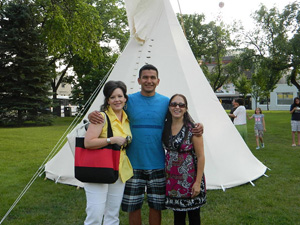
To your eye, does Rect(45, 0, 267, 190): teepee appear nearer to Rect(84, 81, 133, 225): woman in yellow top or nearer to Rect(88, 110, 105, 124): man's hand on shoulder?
Rect(84, 81, 133, 225): woman in yellow top

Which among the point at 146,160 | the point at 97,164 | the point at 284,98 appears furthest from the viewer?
the point at 284,98

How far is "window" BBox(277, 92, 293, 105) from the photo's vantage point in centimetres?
4522

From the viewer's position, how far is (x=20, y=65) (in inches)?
643

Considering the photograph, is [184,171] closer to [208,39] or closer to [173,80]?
[173,80]

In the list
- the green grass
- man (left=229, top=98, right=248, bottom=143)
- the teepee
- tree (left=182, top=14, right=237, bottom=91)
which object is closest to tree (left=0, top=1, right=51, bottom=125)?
the green grass

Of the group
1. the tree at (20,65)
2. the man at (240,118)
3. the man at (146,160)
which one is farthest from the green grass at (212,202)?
the tree at (20,65)

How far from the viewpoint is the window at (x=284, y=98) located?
148ft

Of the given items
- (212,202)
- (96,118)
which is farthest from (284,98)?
(96,118)

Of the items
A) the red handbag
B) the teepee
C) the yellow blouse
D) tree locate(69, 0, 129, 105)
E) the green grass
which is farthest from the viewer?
tree locate(69, 0, 129, 105)

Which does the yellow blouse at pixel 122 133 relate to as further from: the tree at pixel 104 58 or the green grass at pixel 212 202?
the tree at pixel 104 58

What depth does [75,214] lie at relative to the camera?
351 centimetres

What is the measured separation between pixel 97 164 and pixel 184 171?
673 mm

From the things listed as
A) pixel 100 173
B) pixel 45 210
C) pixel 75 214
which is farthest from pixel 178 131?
pixel 45 210

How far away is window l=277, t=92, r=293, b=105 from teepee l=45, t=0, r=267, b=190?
45.2 meters
